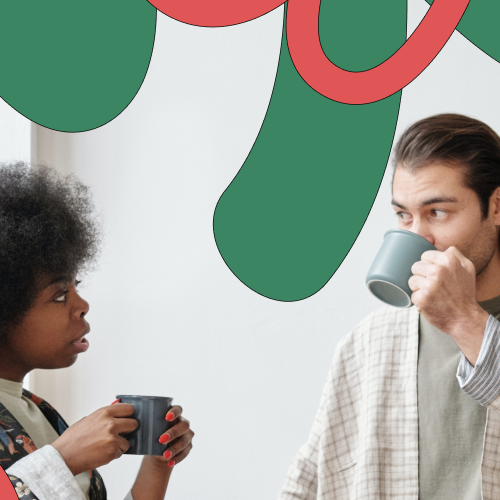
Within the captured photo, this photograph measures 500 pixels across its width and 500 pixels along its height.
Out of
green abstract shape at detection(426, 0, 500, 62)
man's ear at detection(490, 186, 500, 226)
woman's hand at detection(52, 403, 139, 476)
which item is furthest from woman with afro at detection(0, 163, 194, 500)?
green abstract shape at detection(426, 0, 500, 62)

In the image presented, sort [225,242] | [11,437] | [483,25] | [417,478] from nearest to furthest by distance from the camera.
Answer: [11,437]
[417,478]
[483,25]
[225,242]

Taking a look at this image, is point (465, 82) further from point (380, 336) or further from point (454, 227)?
point (380, 336)

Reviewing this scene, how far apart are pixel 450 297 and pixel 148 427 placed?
0.45 m

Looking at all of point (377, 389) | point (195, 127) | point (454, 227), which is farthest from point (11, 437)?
point (195, 127)

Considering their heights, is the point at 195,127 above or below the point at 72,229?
above

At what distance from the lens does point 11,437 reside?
81 cm

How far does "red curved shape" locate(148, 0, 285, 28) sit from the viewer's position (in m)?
1.42

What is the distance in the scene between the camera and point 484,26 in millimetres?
1251

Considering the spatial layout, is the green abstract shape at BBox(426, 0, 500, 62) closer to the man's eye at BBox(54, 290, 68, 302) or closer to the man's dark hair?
the man's dark hair

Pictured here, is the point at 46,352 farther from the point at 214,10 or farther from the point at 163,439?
the point at 214,10

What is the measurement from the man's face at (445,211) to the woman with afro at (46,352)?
0.49 meters

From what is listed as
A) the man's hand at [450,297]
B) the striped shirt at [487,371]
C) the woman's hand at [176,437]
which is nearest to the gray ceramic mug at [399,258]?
the man's hand at [450,297]

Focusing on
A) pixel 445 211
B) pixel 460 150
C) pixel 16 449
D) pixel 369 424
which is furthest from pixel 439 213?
pixel 16 449

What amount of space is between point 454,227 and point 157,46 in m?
0.89
